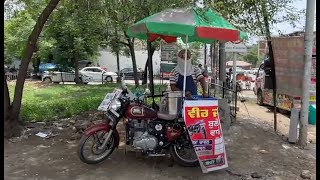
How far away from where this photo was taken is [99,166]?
5.02m

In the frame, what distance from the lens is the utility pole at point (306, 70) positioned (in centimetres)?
651

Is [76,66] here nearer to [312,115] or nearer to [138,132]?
[312,115]

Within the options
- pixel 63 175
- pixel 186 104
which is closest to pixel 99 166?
pixel 63 175

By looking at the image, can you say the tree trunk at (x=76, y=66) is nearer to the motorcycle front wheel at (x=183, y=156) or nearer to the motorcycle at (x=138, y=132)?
the motorcycle at (x=138, y=132)

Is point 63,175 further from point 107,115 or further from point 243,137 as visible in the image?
point 243,137

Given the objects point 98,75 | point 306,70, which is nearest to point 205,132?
point 306,70

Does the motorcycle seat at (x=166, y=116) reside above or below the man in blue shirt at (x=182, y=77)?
below

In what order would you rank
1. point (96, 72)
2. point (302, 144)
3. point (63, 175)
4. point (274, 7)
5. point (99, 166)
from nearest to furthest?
point (63, 175)
point (99, 166)
point (302, 144)
point (274, 7)
point (96, 72)

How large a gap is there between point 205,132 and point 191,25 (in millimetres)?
1412

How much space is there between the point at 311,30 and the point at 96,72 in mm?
22871

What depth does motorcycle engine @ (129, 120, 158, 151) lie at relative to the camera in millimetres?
5047

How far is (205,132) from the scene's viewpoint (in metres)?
4.93

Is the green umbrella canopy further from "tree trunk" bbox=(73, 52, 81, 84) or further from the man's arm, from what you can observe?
"tree trunk" bbox=(73, 52, 81, 84)

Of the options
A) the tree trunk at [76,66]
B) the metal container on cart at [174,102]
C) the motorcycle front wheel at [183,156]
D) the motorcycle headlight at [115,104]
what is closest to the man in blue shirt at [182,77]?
the metal container on cart at [174,102]
